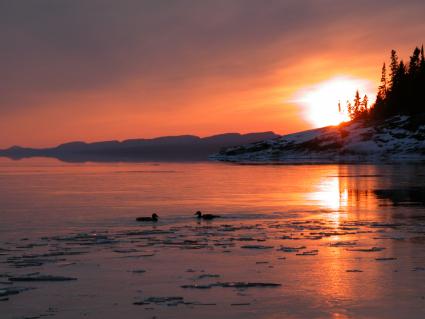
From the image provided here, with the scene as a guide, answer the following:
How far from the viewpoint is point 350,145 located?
154 m

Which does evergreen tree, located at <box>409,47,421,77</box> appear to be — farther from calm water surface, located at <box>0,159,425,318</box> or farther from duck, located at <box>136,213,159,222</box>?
duck, located at <box>136,213,159,222</box>

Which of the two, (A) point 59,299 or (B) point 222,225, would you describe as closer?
(A) point 59,299

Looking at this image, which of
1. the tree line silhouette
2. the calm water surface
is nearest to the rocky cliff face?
the tree line silhouette

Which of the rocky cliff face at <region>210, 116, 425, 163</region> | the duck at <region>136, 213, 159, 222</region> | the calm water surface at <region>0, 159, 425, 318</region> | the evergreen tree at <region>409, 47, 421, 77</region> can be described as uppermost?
the evergreen tree at <region>409, 47, 421, 77</region>

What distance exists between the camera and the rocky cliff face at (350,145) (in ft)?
455

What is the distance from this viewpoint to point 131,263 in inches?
624

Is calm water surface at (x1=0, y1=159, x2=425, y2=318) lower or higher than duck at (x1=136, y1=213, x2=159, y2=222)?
lower

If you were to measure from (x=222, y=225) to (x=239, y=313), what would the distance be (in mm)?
13251

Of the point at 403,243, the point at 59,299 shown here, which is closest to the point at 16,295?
the point at 59,299

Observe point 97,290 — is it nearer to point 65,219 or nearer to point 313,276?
point 313,276

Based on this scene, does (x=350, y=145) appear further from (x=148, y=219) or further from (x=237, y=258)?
(x=237, y=258)

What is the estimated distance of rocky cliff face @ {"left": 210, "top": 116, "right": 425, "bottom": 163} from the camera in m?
139

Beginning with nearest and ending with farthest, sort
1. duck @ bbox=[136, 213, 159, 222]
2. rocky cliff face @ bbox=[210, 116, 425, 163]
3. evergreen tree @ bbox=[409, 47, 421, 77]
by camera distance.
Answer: duck @ bbox=[136, 213, 159, 222]
rocky cliff face @ bbox=[210, 116, 425, 163]
evergreen tree @ bbox=[409, 47, 421, 77]

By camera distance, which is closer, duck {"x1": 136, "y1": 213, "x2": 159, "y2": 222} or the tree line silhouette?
duck {"x1": 136, "y1": 213, "x2": 159, "y2": 222}
